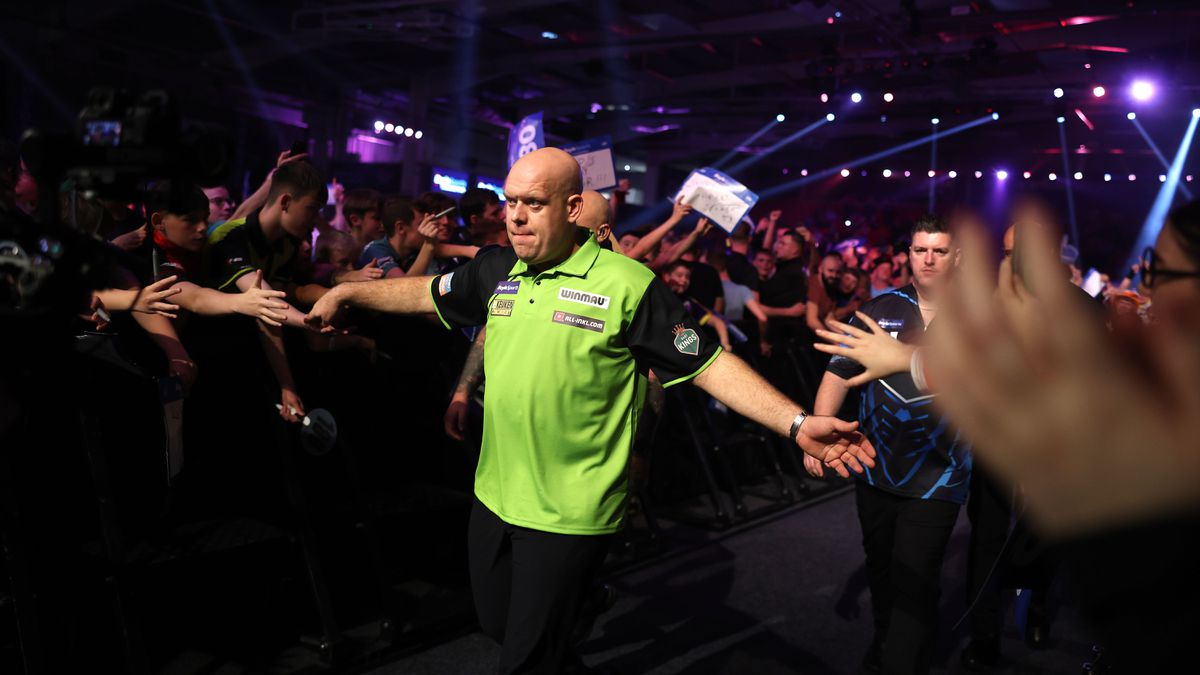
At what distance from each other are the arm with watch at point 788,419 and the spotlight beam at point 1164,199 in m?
20.0

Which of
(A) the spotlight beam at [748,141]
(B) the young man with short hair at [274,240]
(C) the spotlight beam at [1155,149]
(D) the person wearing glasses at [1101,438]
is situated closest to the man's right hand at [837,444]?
(D) the person wearing glasses at [1101,438]

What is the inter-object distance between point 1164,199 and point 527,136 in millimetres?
19795

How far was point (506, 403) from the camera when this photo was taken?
3080 mm

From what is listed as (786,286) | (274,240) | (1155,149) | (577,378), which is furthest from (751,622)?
(1155,149)

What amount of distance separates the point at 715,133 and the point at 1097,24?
11.7 metres

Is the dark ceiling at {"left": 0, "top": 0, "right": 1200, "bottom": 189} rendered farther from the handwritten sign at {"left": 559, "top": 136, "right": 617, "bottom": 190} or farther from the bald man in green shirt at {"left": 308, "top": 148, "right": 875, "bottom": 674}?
the bald man in green shirt at {"left": 308, "top": 148, "right": 875, "bottom": 674}

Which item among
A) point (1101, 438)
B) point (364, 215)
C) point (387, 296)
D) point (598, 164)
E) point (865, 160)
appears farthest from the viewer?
point (865, 160)

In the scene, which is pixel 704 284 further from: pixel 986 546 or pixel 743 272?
pixel 986 546

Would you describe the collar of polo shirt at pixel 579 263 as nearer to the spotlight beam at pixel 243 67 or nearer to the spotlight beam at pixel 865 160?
the spotlight beam at pixel 243 67

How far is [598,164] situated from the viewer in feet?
19.8

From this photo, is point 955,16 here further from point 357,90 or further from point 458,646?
point 357,90

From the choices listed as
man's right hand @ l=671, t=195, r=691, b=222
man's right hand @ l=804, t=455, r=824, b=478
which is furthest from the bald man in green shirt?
man's right hand @ l=671, t=195, r=691, b=222

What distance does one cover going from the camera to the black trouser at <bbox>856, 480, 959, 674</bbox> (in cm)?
366

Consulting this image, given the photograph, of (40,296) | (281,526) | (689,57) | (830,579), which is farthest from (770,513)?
(689,57)
